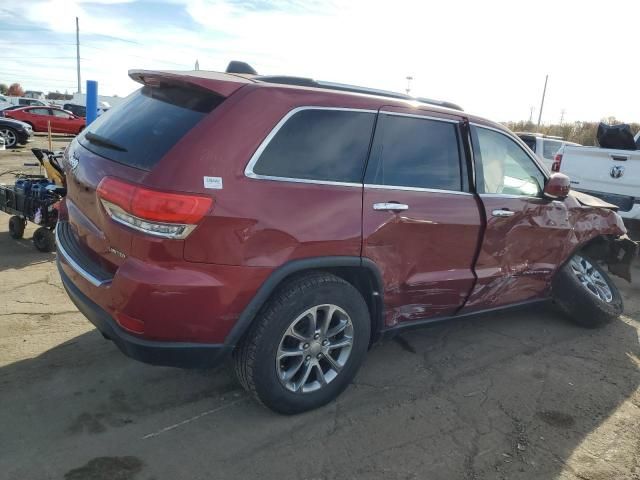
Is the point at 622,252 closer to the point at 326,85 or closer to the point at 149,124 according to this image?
the point at 326,85

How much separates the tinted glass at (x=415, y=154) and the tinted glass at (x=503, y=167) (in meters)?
0.24

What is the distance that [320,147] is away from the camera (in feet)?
9.50

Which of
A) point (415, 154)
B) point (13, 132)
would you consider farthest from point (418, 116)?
point (13, 132)

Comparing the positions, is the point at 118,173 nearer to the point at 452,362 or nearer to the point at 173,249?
the point at 173,249

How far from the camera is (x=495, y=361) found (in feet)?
13.1

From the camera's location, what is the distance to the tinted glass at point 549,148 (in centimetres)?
1041

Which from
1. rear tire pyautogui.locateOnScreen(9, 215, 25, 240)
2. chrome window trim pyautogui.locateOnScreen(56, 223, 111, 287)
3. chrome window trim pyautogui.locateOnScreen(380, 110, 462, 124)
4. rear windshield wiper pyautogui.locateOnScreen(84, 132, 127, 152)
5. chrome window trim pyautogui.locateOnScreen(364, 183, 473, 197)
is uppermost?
chrome window trim pyautogui.locateOnScreen(380, 110, 462, 124)

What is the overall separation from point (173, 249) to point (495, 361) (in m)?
2.71

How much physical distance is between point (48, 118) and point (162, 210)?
2335cm

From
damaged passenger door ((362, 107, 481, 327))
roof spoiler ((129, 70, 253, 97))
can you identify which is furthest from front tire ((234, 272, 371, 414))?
roof spoiler ((129, 70, 253, 97))

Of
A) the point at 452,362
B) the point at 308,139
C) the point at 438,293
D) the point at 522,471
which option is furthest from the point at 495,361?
the point at 308,139

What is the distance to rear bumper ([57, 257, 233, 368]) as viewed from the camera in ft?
8.44

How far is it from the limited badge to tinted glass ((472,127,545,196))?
198 cm

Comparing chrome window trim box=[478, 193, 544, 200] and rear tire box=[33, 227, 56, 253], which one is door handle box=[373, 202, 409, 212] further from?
rear tire box=[33, 227, 56, 253]
